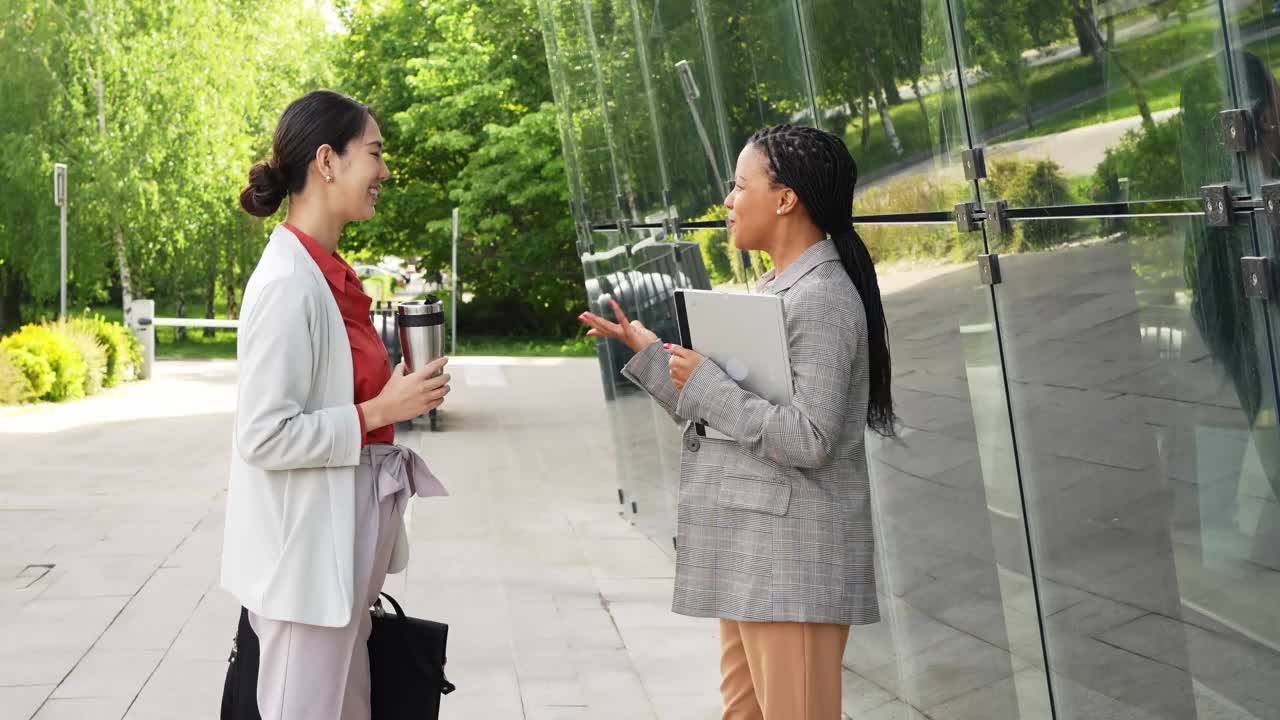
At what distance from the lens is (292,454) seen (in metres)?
2.50

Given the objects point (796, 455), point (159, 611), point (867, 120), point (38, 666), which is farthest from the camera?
point (159, 611)

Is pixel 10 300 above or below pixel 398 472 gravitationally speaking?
above

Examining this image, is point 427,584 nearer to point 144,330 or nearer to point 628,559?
point 628,559

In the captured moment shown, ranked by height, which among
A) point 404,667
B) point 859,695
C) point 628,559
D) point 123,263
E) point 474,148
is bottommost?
point 628,559

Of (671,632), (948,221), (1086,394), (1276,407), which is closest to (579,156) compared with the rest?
(671,632)

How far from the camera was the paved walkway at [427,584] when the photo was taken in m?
5.20

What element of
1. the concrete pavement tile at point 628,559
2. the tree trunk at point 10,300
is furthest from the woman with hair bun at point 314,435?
the tree trunk at point 10,300

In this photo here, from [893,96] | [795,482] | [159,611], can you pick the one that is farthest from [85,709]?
[893,96]

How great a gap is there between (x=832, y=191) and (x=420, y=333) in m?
0.88

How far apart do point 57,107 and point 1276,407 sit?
28869 millimetres

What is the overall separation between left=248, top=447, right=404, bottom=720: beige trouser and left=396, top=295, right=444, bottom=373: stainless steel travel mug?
21 centimetres

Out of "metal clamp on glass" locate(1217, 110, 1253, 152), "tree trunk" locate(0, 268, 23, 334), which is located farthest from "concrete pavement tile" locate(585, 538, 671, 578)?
"tree trunk" locate(0, 268, 23, 334)

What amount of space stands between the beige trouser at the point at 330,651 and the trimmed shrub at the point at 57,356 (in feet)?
47.2

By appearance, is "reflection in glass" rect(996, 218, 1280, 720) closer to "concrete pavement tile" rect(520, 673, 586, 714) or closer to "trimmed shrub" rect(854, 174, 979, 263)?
"trimmed shrub" rect(854, 174, 979, 263)
